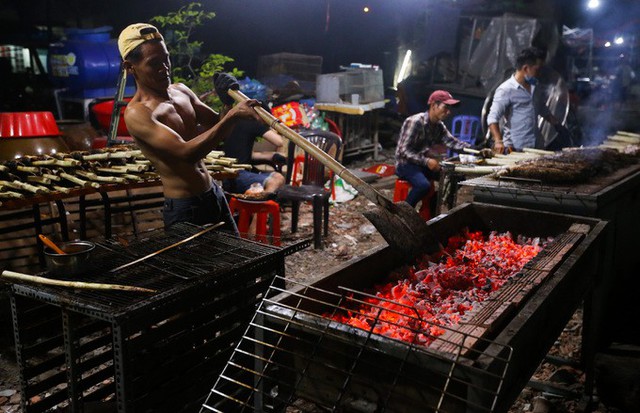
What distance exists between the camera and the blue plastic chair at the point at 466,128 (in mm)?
14547

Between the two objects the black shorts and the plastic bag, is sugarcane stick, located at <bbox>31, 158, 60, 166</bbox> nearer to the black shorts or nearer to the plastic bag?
the black shorts

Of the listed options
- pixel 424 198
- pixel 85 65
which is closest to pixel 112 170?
pixel 424 198

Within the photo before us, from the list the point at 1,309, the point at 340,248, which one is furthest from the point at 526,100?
the point at 1,309

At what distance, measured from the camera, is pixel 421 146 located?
848 centimetres

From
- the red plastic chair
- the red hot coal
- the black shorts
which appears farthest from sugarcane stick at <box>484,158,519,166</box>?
the black shorts

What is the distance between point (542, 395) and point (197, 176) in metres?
3.80

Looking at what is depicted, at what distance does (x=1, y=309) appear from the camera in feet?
19.1

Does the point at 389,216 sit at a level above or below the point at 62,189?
above

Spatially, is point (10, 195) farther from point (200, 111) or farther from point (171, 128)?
point (200, 111)

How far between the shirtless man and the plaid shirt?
4244 millimetres

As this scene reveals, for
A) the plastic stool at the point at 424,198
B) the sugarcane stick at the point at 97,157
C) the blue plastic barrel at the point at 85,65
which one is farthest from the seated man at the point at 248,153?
the blue plastic barrel at the point at 85,65

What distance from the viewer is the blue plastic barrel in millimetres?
11500

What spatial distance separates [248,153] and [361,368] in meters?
6.65

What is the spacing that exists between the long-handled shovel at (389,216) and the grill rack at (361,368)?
1.18 m
